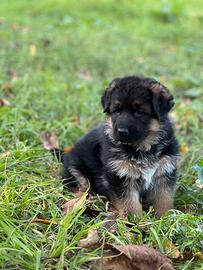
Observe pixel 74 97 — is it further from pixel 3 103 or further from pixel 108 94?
pixel 108 94

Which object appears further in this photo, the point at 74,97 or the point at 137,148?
the point at 74,97

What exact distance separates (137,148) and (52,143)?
136cm

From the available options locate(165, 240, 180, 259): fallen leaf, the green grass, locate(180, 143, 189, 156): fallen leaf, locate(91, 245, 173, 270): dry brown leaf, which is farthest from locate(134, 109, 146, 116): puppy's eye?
locate(180, 143, 189, 156): fallen leaf

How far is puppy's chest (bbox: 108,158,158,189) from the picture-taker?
4.15 meters

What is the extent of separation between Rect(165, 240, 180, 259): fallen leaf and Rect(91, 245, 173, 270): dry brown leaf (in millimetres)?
133

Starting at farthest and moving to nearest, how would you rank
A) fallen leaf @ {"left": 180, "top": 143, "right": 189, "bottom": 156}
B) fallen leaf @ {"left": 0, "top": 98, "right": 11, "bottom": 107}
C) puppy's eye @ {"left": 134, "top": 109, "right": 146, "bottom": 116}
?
fallen leaf @ {"left": 0, "top": 98, "right": 11, "bottom": 107} → fallen leaf @ {"left": 180, "top": 143, "right": 189, "bottom": 156} → puppy's eye @ {"left": 134, "top": 109, "right": 146, "bottom": 116}

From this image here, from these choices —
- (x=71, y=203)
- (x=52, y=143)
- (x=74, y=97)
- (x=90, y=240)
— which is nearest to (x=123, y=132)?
(x=71, y=203)

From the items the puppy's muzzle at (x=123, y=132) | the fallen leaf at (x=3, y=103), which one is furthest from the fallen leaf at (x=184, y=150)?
the fallen leaf at (x=3, y=103)

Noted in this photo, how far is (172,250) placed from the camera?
3328 millimetres


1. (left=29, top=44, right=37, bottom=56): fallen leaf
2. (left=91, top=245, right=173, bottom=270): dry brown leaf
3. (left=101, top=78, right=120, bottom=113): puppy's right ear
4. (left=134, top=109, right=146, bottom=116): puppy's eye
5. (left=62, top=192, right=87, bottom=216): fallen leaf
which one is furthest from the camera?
(left=29, top=44, right=37, bottom=56): fallen leaf

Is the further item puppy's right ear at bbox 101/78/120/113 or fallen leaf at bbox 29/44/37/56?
fallen leaf at bbox 29/44/37/56

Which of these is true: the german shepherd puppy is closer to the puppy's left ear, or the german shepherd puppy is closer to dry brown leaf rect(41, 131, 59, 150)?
the puppy's left ear

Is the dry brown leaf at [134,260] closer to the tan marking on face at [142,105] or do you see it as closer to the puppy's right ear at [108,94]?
the tan marking on face at [142,105]

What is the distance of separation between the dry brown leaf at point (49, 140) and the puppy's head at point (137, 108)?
1.16 metres
